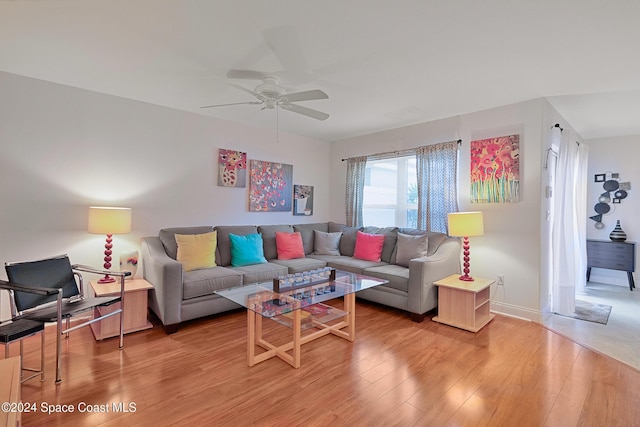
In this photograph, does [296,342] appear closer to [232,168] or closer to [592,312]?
[232,168]

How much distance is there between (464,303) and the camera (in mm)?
3119

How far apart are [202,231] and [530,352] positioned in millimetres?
3689

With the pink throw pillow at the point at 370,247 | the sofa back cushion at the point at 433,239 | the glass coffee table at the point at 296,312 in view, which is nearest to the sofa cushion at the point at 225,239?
the glass coffee table at the point at 296,312

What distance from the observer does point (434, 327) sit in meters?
3.15

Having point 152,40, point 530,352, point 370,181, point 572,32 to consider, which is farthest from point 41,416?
point 370,181

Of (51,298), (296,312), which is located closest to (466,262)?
(296,312)

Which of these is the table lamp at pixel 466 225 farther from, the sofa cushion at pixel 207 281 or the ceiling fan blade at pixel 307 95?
the sofa cushion at pixel 207 281

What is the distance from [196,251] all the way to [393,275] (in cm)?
230

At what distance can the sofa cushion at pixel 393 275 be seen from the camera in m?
3.40

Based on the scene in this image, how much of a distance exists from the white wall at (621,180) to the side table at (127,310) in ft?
22.6

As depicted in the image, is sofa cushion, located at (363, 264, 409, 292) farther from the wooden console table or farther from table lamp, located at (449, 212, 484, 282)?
the wooden console table

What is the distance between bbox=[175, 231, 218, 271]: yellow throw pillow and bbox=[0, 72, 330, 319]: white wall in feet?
1.70

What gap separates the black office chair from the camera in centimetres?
Result: 212

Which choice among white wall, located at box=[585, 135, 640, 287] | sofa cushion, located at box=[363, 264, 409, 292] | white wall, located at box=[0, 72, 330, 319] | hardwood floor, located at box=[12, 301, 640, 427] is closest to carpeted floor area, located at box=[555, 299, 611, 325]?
hardwood floor, located at box=[12, 301, 640, 427]
